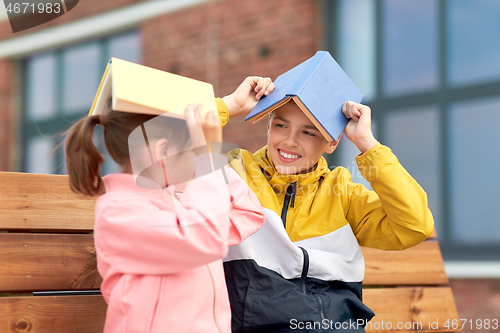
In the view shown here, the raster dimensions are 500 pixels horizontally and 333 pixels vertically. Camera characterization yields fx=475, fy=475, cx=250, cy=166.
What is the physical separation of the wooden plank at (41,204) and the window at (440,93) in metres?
2.80

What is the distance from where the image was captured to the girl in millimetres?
1122

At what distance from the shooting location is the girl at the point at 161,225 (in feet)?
3.68

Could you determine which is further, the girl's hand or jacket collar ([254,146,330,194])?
jacket collar ([254,146,330,194])

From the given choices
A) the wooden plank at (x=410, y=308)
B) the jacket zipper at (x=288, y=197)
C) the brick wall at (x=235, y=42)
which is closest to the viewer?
the jacket zipper at (x=288, y=197)

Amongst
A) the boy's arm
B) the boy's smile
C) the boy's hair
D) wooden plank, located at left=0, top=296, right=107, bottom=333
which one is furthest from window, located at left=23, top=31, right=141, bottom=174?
the boy's hair

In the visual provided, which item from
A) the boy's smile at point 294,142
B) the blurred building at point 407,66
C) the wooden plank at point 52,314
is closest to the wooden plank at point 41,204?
the wooden plank at point 52,314

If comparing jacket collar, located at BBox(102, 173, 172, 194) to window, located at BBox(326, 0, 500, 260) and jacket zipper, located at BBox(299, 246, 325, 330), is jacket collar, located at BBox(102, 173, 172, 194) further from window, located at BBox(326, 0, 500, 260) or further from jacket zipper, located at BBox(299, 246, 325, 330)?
window, located at BBox(326, 0, 500, 260)

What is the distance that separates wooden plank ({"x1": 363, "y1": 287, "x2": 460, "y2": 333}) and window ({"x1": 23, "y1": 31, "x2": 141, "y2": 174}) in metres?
4.85

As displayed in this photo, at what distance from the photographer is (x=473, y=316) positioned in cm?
337

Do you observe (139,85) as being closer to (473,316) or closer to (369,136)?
(369,136)

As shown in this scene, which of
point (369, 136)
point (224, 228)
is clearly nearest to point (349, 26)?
point (369, 136)

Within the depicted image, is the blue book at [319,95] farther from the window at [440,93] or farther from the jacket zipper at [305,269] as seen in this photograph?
the window at [440,93]

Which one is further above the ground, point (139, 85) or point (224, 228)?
point (139, 85)

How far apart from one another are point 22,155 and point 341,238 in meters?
5.77
